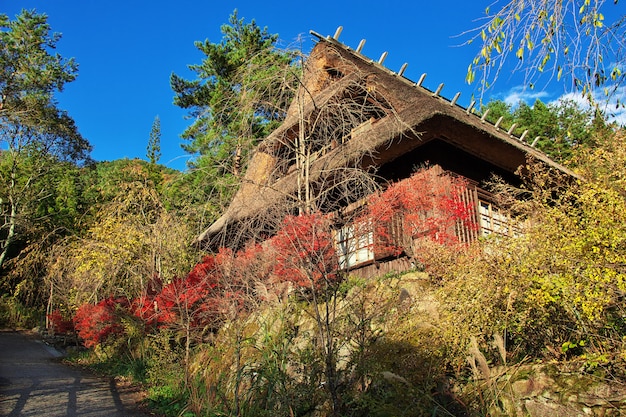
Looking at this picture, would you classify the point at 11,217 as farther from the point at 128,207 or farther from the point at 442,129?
the point at 442,129

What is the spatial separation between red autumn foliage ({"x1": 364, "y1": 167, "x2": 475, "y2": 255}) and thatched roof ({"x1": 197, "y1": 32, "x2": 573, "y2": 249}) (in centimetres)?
65

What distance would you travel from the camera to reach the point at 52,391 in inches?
298

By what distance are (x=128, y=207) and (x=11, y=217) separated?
32.2 feet

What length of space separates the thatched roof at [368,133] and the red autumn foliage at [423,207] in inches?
25.5

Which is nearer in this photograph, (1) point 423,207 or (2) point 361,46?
(1) point 423,207

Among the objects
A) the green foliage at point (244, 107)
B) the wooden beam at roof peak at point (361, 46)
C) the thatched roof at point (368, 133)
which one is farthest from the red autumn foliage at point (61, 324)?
the wooden beam at roof peak at point (361, 46)

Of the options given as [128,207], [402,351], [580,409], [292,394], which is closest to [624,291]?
[580,409]

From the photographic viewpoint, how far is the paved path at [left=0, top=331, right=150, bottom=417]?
629 centimetres

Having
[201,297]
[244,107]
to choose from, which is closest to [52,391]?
[201,297]

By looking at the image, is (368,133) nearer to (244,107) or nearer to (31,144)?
(244,107)

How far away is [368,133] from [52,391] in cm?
722

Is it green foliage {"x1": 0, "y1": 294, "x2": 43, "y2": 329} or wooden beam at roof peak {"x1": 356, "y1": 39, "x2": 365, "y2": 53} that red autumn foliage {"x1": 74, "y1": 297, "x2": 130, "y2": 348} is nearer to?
wooden beam at roof peak {"x1": 356, "y1": 39, "x2": 365, "y2": 53}

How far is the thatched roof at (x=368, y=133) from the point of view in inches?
237

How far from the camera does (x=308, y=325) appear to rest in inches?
253
